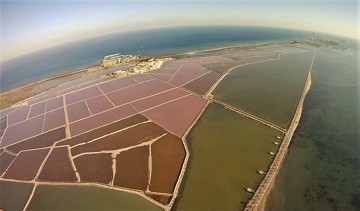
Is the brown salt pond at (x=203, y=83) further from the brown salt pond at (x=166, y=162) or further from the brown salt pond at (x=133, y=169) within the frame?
the brown salt pond at (x=133, y=169)

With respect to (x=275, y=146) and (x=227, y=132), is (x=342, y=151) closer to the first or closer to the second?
(x=275, y=146)

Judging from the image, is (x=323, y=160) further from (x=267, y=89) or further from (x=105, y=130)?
(x=105, y=130)

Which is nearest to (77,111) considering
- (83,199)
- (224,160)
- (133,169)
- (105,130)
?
(105,130)

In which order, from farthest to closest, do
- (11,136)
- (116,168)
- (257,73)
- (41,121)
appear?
(257,73) → (41,121) → (11,136) → (116,168)

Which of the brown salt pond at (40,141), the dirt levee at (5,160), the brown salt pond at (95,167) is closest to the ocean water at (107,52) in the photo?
the brown salt pond at (40,141)

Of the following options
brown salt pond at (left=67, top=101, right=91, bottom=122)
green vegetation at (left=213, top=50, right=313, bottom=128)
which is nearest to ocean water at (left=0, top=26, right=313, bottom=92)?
brown salt pond at (left=67, top=101, right=91, bottom=122)

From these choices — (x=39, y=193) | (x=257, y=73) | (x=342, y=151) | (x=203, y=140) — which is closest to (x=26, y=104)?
(x=39, y=193)

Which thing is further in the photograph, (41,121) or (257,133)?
(41,121)

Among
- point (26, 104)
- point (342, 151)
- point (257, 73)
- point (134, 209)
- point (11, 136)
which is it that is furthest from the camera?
point (257, 73)
